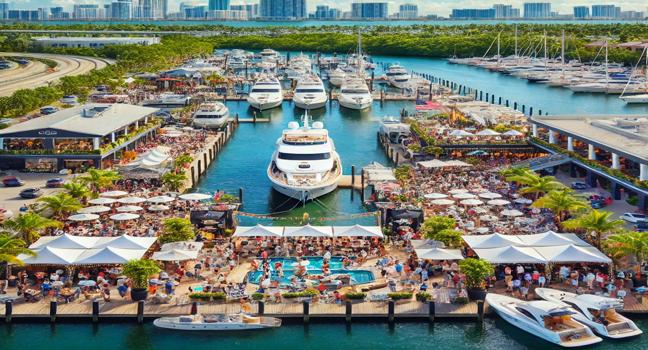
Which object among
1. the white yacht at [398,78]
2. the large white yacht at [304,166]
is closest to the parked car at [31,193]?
the large white yacht at [304,166]

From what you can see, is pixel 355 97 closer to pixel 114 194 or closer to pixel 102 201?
pixel 114 194

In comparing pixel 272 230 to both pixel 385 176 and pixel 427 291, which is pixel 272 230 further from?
pixel 385 176

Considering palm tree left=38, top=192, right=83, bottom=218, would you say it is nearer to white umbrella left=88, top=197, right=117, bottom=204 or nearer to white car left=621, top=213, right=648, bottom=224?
white umbrella left=88, top=197, right=117, bottom=204

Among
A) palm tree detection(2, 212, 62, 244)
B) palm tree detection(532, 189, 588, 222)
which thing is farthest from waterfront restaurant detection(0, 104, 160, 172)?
palm tree detection(532, 189, 588, 222)

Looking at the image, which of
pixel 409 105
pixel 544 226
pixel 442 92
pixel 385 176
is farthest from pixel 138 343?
pixel 442 92

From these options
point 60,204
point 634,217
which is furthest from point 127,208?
point 634,217
